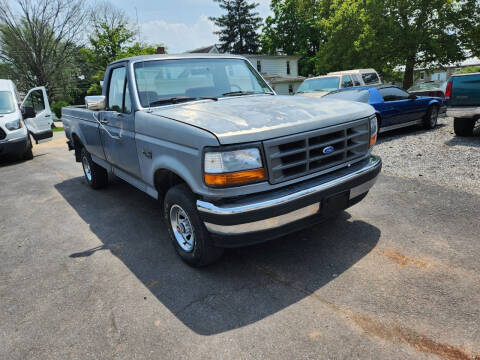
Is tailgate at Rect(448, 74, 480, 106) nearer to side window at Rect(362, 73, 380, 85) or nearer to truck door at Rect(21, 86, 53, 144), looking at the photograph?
side window at Rect(362, 73, 380, 85)

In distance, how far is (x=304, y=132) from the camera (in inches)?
110

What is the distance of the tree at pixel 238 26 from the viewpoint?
154ft

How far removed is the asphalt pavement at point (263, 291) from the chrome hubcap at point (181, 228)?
0.76 ft

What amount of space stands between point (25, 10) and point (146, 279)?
A: 1295 inches

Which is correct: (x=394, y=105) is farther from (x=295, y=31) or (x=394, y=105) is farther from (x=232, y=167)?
(x=295, y=31)

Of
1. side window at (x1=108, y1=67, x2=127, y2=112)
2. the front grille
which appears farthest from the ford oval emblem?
side window at (x1=108, y1=67, x2=127, y2=112)

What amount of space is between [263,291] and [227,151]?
1.22 m

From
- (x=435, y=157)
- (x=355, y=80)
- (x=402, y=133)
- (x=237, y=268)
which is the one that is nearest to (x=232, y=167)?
(x=237, y=268)

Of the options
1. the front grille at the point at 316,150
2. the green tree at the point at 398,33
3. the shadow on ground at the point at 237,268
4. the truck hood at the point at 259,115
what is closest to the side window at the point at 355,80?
the shadow on ground at the point at 237,268

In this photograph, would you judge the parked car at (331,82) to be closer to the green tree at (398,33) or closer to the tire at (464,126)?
the tire at (464,126)

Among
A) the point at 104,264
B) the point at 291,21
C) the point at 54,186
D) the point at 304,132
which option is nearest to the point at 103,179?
the point at 54,186

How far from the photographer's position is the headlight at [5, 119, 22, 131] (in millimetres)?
9250

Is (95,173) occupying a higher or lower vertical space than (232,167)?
lower

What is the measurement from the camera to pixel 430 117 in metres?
9.45
